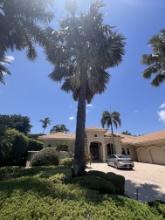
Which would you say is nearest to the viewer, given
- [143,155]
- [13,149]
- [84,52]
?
[84,52]

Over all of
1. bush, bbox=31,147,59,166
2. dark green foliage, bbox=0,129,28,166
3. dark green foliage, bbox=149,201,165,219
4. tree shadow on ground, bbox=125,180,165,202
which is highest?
dark green foliage, bbox=0,129,28,166

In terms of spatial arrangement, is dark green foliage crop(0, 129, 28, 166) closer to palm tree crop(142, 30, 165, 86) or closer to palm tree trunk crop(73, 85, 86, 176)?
palm tree trunk crop(73, 85, 86, 176)

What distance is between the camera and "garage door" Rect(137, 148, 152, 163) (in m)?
29.9

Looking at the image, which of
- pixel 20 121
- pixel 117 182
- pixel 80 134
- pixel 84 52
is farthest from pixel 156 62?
pixel 20 121

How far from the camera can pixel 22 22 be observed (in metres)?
15.1

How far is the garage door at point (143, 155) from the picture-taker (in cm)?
2986

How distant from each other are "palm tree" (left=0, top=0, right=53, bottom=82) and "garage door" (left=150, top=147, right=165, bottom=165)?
20345 millimetres

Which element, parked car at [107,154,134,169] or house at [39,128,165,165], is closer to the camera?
parked car at [107,154,134,169]

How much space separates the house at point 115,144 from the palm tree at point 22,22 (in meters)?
18.1

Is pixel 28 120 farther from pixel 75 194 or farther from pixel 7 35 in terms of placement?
pixel 75 194

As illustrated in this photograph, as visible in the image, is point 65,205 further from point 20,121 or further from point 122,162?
point 20,121

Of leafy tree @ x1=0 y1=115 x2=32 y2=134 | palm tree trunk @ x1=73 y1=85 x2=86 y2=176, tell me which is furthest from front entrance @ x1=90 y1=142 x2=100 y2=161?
leafy tree @ x1=0 y1=115 x2=32 y2=134

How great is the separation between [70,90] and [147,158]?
63.5ft

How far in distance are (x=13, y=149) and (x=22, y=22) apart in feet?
51.8
